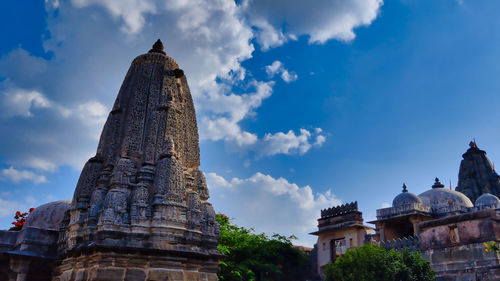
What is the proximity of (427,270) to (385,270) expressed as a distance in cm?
243

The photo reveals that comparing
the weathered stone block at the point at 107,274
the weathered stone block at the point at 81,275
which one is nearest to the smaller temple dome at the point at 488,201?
the weathered stone block at the point at 107,274

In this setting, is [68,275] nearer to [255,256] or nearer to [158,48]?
[158,48]

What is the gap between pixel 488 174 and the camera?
46.0 metres

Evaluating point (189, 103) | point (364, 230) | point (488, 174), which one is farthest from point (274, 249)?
point (488, 174)

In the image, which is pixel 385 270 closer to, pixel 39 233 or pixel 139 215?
pixel 139 215

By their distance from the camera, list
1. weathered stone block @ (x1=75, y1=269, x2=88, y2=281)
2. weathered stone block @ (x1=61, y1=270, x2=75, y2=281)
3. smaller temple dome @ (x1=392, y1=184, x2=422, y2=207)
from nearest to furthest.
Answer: weathered stone block @ (x1=75, y1=269, x2=88, y2=281), weathered stone block @ (x1=61, y1=270, x2=75, y2=281), smaller temple dome @ (x1=392, y1=184, x2=422, y2=207)

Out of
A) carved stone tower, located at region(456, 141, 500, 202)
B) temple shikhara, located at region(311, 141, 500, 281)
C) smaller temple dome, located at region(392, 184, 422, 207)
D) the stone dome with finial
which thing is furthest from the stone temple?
carved stone tower, located at region(456, 141, 500, 202)

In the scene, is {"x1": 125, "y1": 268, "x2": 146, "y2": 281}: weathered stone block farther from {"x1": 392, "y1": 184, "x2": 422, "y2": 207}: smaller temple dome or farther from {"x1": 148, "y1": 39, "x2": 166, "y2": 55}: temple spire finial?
{"x1": 392, "y1": 184, "x2": 422, "y2": 207}: smaller temple dome

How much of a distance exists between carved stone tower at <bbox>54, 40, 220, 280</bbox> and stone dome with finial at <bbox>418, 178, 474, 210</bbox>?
2435cm

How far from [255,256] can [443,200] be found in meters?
16.4

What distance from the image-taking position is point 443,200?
3397cm

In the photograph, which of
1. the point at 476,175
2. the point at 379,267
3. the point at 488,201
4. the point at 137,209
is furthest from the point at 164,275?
the point at 476,175

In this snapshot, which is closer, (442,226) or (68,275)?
(68,275)

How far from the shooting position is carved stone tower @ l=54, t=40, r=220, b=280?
38.7 feet
